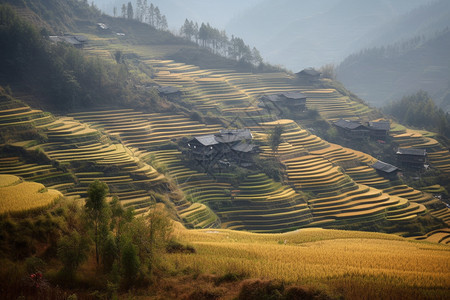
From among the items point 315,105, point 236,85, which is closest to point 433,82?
point 315,105

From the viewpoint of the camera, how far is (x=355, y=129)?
146 feet

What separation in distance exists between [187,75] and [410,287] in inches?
1897

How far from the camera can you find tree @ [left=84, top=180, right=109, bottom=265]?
11.5 metres

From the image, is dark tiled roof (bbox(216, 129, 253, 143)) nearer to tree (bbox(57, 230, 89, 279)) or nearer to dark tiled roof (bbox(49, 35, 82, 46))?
tree (bbox(57, 230, 89, 279))

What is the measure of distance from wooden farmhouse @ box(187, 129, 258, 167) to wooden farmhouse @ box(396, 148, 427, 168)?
18007 mm

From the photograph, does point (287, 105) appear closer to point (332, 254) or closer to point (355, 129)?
point (355, 129)

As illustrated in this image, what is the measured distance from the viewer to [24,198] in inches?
537

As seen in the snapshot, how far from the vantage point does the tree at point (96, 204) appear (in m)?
11.5

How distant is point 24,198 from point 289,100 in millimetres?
40948

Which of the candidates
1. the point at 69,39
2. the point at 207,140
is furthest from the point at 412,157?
the point at 69,39

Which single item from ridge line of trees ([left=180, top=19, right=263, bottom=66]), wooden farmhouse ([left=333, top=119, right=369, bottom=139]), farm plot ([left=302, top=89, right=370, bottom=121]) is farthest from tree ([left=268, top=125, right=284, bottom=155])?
ridge line of trees ([left=180, top=19, right=263, bottom=66])

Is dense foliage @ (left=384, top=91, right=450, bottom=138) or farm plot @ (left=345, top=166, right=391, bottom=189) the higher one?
dense foliage @ (left=384, top=91, right=450, bottom=138)

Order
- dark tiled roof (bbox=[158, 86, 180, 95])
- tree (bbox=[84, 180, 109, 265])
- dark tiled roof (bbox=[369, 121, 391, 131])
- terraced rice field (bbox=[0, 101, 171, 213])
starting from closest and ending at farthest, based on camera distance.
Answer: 1. tree (bbox=[84, 180, 109, 265])
2. terraced rice field (bbox=[0, 101, 171, 213])
3. dark tiled roof (bbox=[158, 86, 180, 95])
4. dark tiled roof (bbox=[369, 121, 391, 131])

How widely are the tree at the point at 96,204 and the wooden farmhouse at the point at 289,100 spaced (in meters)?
→ 38.8
